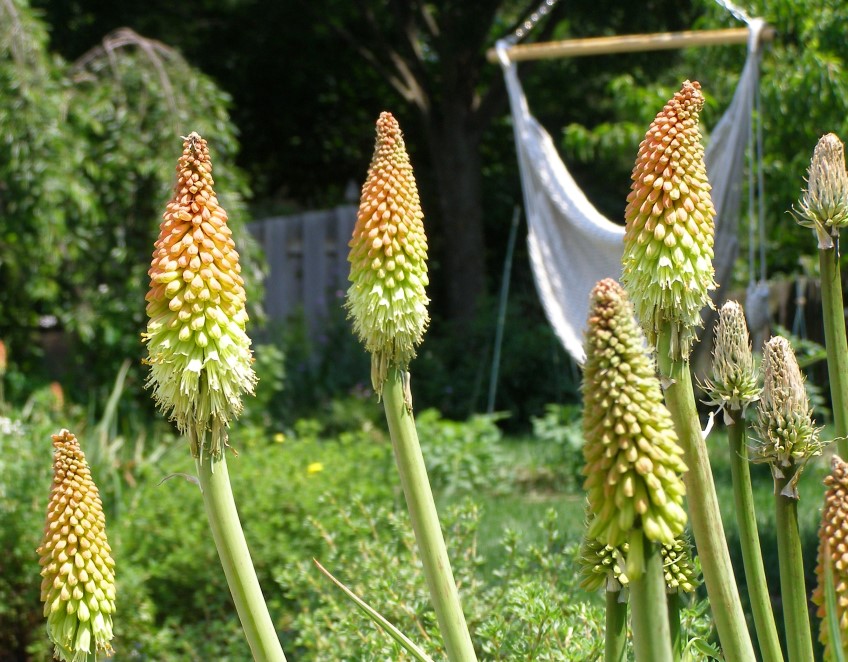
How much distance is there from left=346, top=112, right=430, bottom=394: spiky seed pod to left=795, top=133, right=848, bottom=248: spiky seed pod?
69 cm

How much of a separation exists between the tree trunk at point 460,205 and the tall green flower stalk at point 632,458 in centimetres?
909

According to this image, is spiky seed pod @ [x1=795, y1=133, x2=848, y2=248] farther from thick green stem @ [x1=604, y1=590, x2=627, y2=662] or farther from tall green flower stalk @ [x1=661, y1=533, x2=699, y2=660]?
thick green stem @ [x1=604, y1=590, x2=627, y2=662]

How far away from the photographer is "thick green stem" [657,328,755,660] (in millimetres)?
1427

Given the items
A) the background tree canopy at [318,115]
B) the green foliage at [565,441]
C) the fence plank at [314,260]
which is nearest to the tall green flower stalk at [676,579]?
the green foliage at [565,441]

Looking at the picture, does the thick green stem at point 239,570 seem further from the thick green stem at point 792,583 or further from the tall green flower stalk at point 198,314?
the thick green stem at point 792,583

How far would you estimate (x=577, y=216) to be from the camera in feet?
21.7

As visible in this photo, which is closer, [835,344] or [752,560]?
[752,560]

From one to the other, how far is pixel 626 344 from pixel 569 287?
18.2ft

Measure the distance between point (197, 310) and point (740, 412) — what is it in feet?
2.98

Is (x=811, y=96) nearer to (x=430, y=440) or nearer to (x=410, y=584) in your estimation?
(x=430, y=440)

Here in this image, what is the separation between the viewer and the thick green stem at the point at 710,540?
4.68 ft

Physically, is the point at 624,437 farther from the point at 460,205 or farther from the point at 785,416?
the point at 460,205

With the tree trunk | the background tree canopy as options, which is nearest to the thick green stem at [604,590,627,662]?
the background tree canopy

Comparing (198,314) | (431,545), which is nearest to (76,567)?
(198,314)
